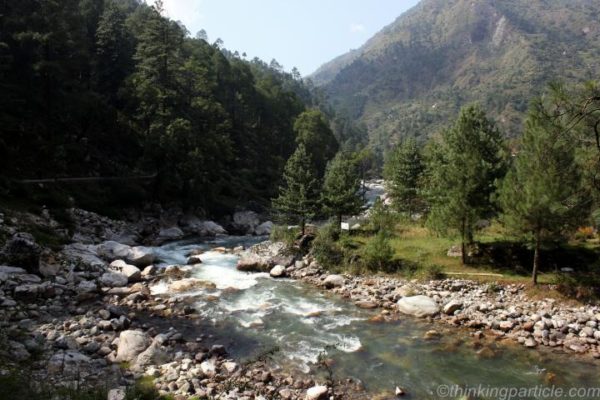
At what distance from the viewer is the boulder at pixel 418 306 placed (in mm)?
22875

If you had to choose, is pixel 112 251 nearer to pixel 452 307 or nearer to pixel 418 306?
pixel 418 306

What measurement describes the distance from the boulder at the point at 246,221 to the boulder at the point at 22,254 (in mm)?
29111

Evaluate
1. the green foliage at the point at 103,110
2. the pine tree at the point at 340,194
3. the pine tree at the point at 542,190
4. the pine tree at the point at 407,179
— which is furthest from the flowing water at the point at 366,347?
the pine tree at the point at 407,179

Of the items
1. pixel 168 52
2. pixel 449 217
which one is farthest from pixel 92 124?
pixel 449 217

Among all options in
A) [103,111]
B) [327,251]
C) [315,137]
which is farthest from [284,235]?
[315,137]

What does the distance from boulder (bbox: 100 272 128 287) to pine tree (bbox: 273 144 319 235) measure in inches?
534

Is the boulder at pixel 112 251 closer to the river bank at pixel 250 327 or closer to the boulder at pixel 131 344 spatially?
the river bank at pixel 250 327

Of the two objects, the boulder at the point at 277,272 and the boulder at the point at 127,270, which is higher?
the boulder at the point at 127,270

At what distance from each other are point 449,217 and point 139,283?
64.8ft

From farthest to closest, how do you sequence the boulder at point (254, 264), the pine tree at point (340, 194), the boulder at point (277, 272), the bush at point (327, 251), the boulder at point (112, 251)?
the pine tree at point (340, 194)
the boulder at point (254, 264)
the bush at point (327, 251)
the boulder at point (277, 272)
the boulder at point (112, 251)

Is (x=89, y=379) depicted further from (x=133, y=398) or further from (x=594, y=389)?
(x=594, y=389)

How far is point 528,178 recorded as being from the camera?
22938mm

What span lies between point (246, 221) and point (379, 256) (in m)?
28.9

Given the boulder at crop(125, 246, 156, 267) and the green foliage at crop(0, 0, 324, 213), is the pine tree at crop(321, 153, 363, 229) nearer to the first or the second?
the boulder at crop(125, 246, 156, 267)
